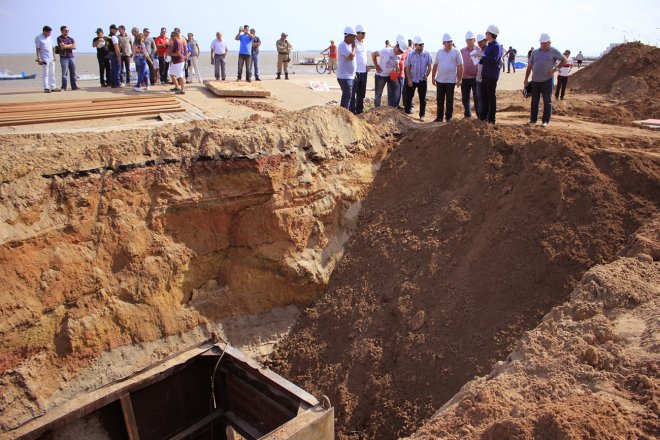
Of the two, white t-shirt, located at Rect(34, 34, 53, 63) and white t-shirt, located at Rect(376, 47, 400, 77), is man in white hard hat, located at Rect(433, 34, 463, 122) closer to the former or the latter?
white t-shirt, located at Rect(376, 47, 400, 77)

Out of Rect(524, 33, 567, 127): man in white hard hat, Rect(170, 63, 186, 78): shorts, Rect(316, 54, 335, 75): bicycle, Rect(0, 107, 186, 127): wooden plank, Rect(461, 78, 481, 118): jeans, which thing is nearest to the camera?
Rect(0, 107, 186, 127): wooden plank

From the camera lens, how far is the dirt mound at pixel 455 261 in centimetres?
532

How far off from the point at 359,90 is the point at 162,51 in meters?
6.31

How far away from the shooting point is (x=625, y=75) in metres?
16.8

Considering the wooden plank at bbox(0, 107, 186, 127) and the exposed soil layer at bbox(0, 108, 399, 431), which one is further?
the wooden plank at bbox(0, 107, 186, 127)

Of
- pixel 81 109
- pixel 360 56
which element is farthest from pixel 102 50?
pixel 360 56

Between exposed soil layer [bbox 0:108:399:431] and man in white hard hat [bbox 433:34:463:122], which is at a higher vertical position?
man in white hard hat [bbox 433:34:463:122]

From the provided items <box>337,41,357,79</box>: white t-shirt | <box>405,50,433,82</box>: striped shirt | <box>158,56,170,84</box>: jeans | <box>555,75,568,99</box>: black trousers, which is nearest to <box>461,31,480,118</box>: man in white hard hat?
<box>405,50,433,82</box>: striped shirt

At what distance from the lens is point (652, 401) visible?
10.2 ft

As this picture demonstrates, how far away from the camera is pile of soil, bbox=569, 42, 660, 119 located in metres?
15.6

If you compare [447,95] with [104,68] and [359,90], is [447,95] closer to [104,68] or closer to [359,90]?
[359,90]

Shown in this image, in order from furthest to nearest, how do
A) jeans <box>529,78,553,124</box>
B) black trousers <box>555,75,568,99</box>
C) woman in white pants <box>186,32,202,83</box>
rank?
black trousers <box>555,75,568,99</box> → woman in white pants <box>186,32,202,83</box> → jeans <box>529,78,553,124</box>

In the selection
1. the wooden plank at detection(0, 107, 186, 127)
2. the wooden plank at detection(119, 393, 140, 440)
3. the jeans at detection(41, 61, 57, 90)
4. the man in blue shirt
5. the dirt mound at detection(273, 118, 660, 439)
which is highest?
the man in blue shirt

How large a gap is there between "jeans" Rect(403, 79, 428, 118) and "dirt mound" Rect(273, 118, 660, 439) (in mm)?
1883
